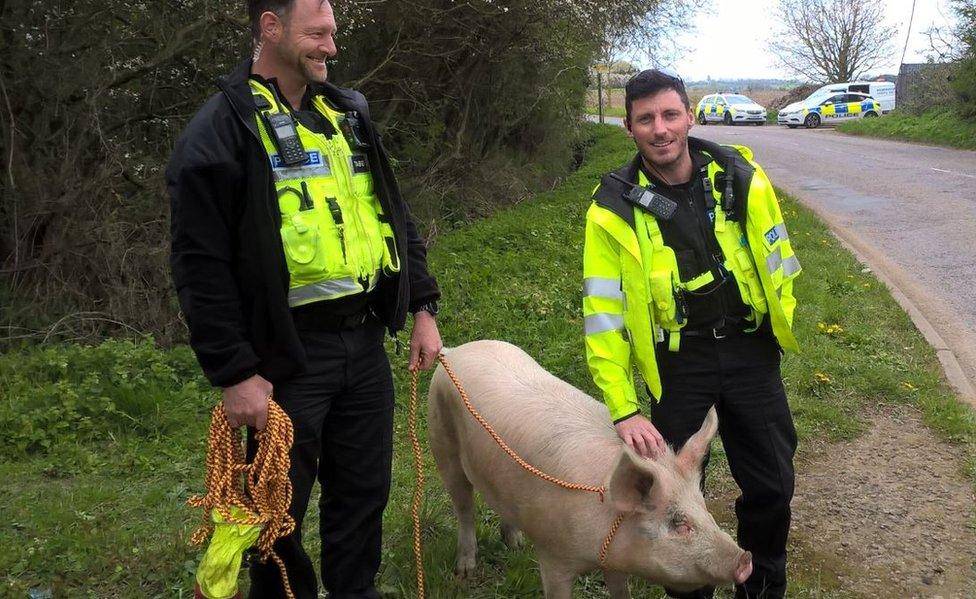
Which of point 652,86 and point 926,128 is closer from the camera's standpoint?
point 652,86

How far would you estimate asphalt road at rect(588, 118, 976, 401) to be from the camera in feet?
24.4

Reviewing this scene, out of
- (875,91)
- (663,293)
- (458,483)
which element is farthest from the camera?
(875,91)

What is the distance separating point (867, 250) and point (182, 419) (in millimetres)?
8170

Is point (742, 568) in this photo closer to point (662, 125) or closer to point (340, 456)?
point (340, 456)

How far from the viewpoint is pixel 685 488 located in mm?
2676

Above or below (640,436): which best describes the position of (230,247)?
above

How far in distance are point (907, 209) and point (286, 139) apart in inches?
469

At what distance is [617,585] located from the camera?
3221mm

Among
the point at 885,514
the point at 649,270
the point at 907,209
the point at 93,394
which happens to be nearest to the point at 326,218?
the point at 649,270

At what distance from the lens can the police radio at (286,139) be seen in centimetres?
246

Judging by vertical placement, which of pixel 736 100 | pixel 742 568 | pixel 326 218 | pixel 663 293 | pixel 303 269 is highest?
pixel 326 218

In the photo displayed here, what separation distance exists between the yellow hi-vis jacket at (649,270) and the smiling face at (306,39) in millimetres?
1033

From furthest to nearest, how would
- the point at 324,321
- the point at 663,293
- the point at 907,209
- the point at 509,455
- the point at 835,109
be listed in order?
the point at 835,109 → the point at 907,209 → the point at 509,455 → the point at 663,293 → the point at 324,321

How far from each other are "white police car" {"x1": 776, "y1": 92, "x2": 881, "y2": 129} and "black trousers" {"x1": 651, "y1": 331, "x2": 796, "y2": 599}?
1224 inches
